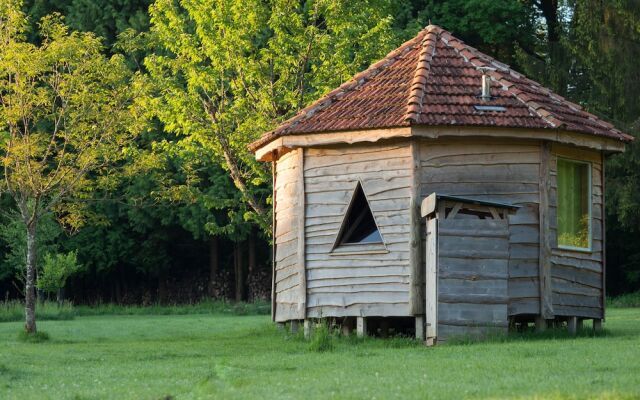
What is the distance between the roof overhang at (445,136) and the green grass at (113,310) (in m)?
16.5

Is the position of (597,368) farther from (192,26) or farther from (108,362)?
(192,26)

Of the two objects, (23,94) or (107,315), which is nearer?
(23,94)

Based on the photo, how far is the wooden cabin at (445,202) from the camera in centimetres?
1977

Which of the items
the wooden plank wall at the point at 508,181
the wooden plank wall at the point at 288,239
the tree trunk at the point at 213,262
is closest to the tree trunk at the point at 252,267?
the tree trunk at the point at 213,262

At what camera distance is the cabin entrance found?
19453 mm

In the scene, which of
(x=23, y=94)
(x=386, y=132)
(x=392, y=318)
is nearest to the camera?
(x=386, y=132)

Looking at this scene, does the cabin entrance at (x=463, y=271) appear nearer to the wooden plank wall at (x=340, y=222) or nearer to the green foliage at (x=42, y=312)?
the wooden plank wall at (x=340, y=222)

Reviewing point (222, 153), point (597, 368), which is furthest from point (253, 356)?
point (222, 153)

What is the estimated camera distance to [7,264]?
45.2 meters

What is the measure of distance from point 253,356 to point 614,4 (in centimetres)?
2466

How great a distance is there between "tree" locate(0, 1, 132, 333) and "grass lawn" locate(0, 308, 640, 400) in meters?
3.79

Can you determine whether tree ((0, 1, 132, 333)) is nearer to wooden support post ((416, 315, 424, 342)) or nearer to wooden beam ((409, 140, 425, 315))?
wooden beam ((409, 140, 425, 315))

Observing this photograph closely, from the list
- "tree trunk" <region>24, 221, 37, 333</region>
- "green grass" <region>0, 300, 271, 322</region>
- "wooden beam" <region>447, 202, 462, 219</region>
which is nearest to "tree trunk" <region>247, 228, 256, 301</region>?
"green grass" <region>0, 300, 271, 322</region>

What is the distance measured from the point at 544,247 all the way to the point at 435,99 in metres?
3.07
